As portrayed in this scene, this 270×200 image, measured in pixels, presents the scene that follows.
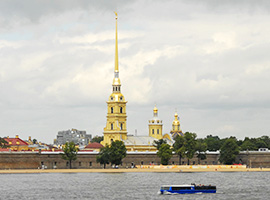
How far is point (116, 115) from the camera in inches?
6855

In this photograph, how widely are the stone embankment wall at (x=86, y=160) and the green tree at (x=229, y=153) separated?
8.48ft

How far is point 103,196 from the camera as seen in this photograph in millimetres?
88938

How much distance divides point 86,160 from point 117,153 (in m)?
10.3

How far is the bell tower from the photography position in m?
174

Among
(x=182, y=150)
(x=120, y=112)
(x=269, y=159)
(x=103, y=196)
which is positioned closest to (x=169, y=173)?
(x=182, y=150)

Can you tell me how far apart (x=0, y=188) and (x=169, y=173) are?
152 feet

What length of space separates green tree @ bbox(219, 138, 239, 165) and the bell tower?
27813 millimetres

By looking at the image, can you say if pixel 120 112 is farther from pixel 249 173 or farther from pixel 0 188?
pixel 0 188

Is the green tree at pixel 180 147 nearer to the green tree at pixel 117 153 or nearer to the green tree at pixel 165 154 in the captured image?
the green tree at pixel 165 154

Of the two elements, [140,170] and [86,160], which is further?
[86,160]

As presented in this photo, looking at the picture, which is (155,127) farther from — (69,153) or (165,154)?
(69,153)

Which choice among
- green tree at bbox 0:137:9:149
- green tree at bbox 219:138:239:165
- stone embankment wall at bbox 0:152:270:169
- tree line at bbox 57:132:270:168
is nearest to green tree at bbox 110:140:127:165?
tree line at bbox 57:132:270:168

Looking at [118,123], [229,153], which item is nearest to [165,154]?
[229,153]

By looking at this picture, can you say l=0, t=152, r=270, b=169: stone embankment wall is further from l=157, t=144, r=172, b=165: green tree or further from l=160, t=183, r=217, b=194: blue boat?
l=160, t=183, r=217, b=194: blue boat
